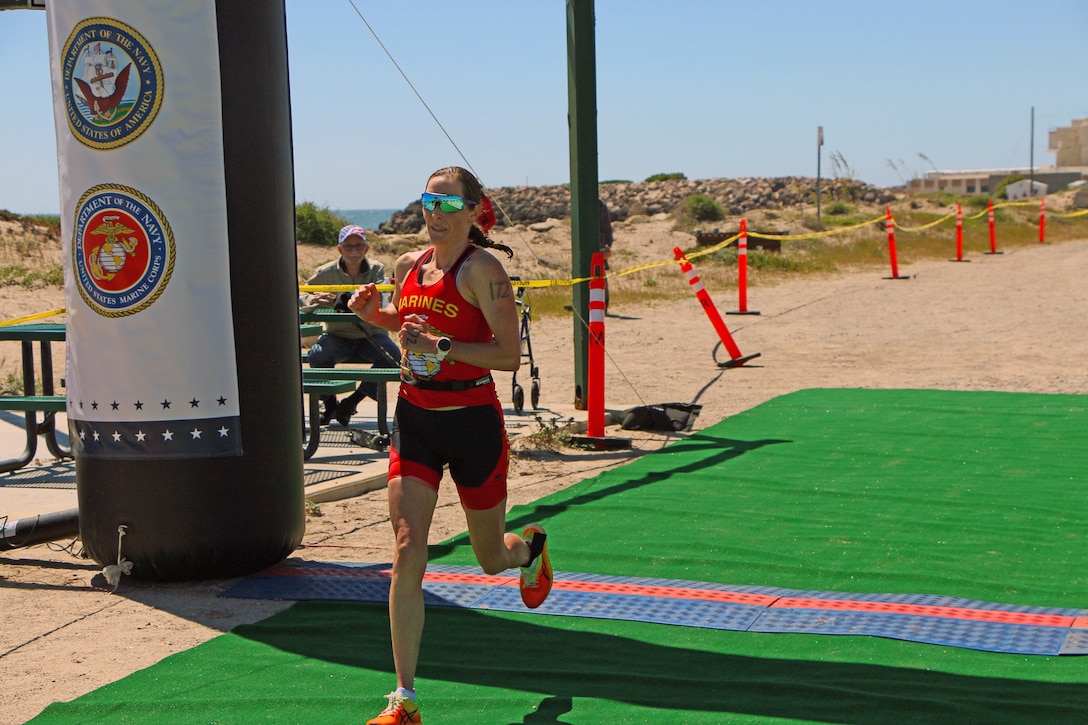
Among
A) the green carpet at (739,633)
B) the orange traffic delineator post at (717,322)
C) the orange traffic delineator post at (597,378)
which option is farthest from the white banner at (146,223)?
the orange traffic delineator post at (717,322)

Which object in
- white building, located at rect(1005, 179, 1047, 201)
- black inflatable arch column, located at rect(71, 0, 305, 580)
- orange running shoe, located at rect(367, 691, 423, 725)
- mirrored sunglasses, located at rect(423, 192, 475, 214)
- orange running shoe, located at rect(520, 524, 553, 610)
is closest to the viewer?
orange running shoe, located at rect(367, 691, 423, 725)

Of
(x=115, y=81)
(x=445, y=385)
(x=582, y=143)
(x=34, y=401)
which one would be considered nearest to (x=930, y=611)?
(x=445, y=385)

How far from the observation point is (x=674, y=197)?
7019 cm

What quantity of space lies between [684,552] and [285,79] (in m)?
3.22

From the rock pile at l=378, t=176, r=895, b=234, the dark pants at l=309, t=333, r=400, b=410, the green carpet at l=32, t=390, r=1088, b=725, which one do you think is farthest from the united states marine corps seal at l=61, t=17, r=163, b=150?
the rock pile at l=378, t=176, r=895, b=234

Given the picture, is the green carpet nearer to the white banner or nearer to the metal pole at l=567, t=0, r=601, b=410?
the white banner

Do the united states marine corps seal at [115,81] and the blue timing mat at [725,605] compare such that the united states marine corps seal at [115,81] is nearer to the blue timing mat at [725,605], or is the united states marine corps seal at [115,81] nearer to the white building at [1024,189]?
the blue timing mat at [725,605]

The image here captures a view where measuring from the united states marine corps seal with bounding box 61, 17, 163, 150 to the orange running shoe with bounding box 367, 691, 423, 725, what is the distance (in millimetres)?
3134

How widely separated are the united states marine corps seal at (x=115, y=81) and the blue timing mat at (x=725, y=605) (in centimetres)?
230

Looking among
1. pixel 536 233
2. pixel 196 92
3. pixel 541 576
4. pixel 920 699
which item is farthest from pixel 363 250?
pixel 536 233

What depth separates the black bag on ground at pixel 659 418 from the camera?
10.7 meters

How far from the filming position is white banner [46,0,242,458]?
18.9 feet

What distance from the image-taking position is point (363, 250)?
1082 cm

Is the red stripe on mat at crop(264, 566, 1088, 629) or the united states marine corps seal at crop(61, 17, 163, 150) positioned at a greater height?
the united states marine corps seal at crop(61, 17, 163, 150)
